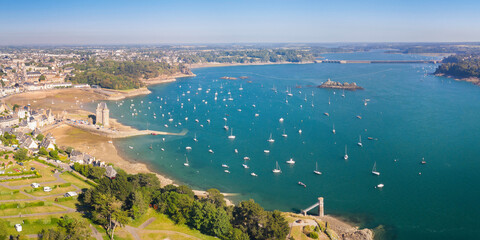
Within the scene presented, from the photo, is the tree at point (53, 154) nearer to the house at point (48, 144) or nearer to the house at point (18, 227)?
the house at point (48, 144)

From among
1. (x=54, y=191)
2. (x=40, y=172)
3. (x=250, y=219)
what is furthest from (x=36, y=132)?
(x=250, y=219)

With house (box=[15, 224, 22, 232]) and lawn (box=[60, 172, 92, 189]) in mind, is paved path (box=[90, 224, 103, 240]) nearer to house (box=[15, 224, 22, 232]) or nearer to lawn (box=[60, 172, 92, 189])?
house (box=[15, 224, 22, 232])

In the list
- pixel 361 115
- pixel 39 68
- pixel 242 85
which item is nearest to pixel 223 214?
pixel 361 115

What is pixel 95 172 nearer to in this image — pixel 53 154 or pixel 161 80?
pixel 53 154

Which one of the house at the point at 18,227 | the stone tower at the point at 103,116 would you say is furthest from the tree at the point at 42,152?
the house at the point at 18,227

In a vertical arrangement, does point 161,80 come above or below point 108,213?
above

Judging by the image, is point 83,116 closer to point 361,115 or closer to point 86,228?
point 86,228
